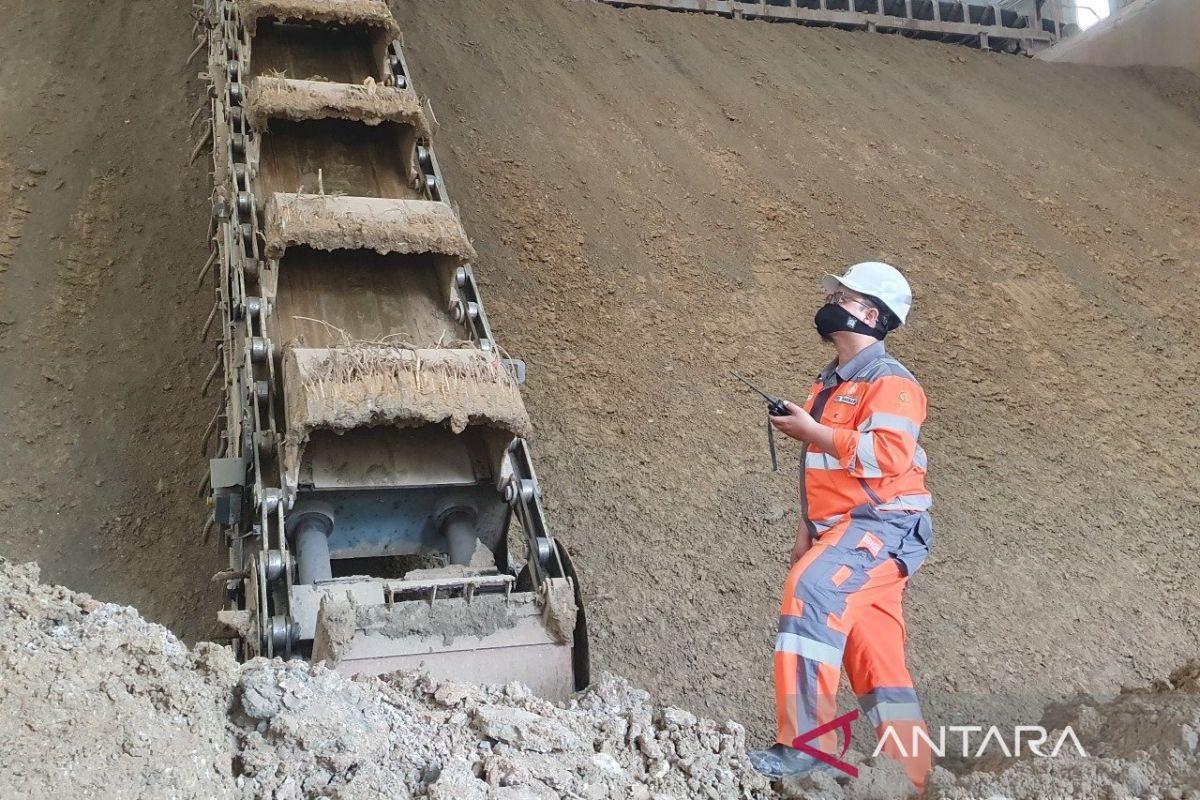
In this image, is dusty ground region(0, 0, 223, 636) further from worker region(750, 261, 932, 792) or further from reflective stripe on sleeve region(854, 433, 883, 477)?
reflective stripe on sleeve region(854, 433, 883, 477)

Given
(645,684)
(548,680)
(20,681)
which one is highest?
(20,681)

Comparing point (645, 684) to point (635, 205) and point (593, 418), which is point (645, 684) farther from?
point (635, 205)

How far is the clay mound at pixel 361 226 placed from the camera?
4.36 m

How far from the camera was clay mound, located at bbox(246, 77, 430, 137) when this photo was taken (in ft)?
16.4

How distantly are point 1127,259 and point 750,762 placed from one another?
7.70 meters

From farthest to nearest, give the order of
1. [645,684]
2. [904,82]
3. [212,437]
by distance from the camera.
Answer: [904,82], [212,437], [645,684]

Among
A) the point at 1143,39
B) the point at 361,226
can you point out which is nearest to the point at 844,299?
the point at 361,226

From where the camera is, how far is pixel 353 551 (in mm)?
4145

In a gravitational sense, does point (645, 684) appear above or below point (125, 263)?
below

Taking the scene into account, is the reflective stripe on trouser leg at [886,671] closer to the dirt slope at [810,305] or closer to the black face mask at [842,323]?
the black face mask at [842,323]

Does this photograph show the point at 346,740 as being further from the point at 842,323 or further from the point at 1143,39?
the point at 1143,39

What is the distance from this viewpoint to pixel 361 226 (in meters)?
4.43

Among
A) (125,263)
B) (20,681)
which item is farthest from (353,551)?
(125,263)

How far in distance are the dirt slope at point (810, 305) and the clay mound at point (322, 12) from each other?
75.6 inches
